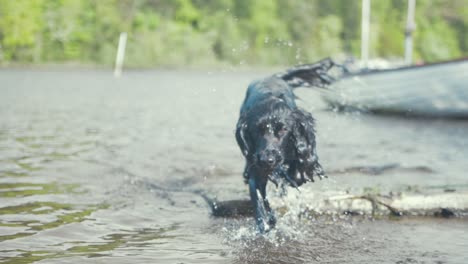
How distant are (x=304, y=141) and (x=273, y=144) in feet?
1.03

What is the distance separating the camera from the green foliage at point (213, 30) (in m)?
67.0

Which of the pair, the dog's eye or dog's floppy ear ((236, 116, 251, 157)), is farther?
dog's floppy ear ((236, 116, 251, 157))

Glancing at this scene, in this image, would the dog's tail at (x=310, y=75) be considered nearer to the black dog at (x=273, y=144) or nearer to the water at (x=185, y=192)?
the water at (x=185, y=192)

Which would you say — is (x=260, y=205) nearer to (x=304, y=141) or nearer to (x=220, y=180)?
(x=304, y=141)

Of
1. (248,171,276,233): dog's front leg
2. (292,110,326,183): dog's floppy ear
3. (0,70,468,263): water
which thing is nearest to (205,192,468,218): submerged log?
(0,70,468,263): water

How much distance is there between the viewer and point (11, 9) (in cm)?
6594

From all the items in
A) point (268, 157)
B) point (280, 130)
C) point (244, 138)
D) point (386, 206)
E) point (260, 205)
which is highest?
point (280, 130)

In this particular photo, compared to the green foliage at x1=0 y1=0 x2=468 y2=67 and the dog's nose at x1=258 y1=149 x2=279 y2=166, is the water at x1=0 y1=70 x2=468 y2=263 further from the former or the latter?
the green foliage at x1=0 y1=0 x2=468 y2=67

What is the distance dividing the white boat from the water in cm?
127

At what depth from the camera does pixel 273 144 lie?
5.31 meters

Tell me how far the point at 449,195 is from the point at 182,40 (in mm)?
65070

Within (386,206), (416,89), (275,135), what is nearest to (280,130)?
(275,135)

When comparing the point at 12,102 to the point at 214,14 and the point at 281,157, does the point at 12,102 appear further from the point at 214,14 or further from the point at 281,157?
the point at 214,14

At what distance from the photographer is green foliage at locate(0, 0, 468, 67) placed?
67000 millimetres
